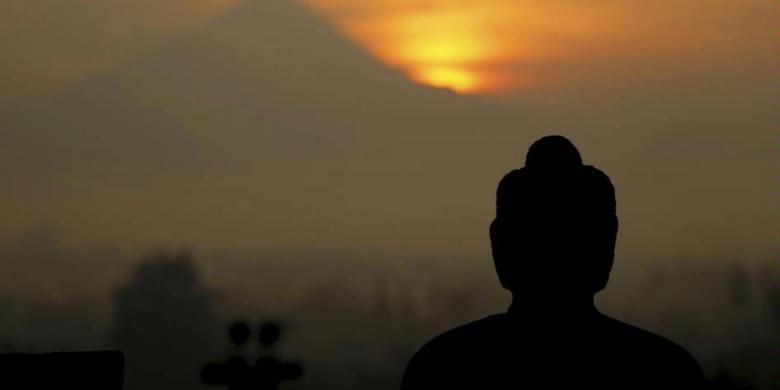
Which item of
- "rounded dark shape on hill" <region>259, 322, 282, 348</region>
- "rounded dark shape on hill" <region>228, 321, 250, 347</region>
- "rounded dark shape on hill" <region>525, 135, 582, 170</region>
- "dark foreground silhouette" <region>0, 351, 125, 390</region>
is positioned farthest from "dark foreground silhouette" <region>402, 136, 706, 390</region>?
"rounded dark shape on hill" <region>259, 322, 282, 348</region>

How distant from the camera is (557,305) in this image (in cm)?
532

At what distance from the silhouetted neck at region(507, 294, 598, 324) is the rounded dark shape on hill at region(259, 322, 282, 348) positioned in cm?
2360

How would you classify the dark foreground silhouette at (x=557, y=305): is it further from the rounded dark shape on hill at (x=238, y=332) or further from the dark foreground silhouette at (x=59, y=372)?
the rounded dark shape on hill at (x=238, y=332)

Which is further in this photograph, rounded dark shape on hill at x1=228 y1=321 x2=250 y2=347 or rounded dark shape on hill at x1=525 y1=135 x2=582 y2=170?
rounded dark shape on hill at x1=228 y1=321 x2=250 y2=347

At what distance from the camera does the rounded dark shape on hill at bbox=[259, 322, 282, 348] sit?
94.3 ft

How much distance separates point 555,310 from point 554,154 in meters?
0.57

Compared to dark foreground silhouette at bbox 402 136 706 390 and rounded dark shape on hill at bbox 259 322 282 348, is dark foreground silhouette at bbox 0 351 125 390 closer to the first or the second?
dark foreground silhouette at bbox 402 136 706 390

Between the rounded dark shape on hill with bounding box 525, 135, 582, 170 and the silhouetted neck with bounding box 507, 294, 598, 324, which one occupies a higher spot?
the rounded dark shape on hill with bounding box 525, 135, 582, 170

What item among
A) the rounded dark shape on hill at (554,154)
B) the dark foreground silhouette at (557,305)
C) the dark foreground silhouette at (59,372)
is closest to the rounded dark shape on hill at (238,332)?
the dark foreground silhouette at (59,372)

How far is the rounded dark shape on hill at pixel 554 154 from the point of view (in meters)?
5.24

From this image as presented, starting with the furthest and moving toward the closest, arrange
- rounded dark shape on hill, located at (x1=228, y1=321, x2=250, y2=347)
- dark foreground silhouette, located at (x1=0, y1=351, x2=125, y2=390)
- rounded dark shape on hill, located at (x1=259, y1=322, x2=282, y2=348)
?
rounded dark shape on hill, located at (x1=259, y1=322, x2=282, y2=348) → rounded dark shape on hill, located at (x1=228, y1=321, x2=250, y2=347) → dark foreground silhouette, located at (x1=0, y1=351, x2=125, y2=390)

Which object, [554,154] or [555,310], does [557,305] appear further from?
[554,154]

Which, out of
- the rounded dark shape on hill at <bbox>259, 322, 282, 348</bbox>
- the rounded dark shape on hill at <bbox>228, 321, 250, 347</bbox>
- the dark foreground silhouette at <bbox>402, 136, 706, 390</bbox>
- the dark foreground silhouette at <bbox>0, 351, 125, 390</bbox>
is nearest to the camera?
the dark foreground silhouette at <bbox>402, 136, 706, 390</bbox>

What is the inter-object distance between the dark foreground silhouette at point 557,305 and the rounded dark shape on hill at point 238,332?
23441 millimetres
